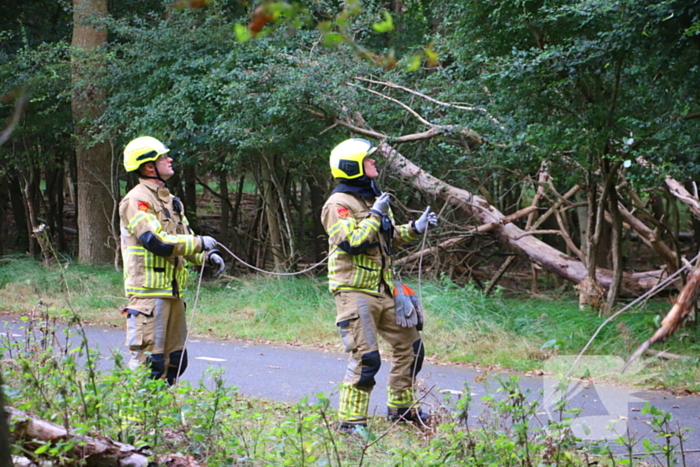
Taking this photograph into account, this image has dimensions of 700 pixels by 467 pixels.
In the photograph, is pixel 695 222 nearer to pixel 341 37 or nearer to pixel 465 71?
pixel 465 71

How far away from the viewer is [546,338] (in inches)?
350

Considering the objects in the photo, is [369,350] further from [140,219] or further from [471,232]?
[471,232]

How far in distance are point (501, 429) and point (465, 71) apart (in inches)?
265

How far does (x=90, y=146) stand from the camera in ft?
47.8

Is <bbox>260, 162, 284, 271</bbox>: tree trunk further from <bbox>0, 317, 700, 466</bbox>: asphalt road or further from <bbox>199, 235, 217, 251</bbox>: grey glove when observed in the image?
<bbox>199, 235, 217, 251</bbox>: grey glove

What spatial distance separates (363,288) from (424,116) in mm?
6153

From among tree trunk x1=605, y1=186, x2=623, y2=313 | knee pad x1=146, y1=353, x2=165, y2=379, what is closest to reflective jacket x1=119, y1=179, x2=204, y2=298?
knee pad x1=146, y1=353, x2=165, y2=379

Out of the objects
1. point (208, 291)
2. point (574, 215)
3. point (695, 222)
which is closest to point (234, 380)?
point (208, 291)

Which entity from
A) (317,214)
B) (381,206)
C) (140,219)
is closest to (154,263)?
(140,219)

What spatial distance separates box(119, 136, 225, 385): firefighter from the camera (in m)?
5.04

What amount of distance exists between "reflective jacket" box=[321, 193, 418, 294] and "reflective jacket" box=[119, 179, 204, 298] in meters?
0.97

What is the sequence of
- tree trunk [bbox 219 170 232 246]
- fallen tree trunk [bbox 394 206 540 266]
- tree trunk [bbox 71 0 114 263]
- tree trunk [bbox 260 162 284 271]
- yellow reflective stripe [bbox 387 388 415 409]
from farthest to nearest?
tree trunk [bbox 219 170 232 246]
tree trunk [bbox 260 162 284 271]
tree trunk [bbox 71 0 114 263]
fallen tree trunk [bbox 394 206 540 266]
yellow reflective stripe [bbox 387 388 415 409]

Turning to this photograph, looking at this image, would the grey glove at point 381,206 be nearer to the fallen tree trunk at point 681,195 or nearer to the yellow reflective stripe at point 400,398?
the yellow reflective stripe at point 400,398

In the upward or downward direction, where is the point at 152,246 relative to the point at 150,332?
upward
